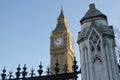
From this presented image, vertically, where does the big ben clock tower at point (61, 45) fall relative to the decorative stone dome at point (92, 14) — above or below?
above

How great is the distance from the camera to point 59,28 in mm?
87312

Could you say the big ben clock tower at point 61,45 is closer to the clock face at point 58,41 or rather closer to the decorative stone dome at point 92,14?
the clock face at point 58,41

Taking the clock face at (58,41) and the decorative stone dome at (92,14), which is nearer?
the decorative stone dome at (92,14)

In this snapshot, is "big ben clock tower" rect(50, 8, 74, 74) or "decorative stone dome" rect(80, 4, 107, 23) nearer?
"decorative stone dome" rect(80, 4, 107, 23)

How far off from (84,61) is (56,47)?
71001 millimetres

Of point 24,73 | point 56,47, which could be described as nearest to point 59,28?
point 56,47

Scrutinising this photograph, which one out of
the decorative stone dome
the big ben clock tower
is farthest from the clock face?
the decorative stone dome

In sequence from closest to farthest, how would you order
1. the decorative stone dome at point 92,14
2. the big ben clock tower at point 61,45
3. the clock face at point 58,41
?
the decorative stone dome at point 92,14
the big ben clock tower at point 61,45
the clock face at point 58,41

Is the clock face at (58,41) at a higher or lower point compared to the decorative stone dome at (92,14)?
higher

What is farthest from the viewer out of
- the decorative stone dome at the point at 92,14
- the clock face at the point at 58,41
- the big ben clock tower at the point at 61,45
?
the clock face at the point at 58,41

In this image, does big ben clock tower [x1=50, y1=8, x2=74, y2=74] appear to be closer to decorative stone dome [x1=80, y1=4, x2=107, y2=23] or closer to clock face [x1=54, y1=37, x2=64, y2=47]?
clock face [x1=54, y1=37, x2=64, y2=47]

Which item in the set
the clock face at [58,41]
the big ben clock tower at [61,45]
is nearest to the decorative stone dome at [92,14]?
the big ben clock tower at [61,45]

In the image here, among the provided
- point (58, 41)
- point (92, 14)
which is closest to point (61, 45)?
point (58, 41)

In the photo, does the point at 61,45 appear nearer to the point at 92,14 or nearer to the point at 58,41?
the point at 58,41
